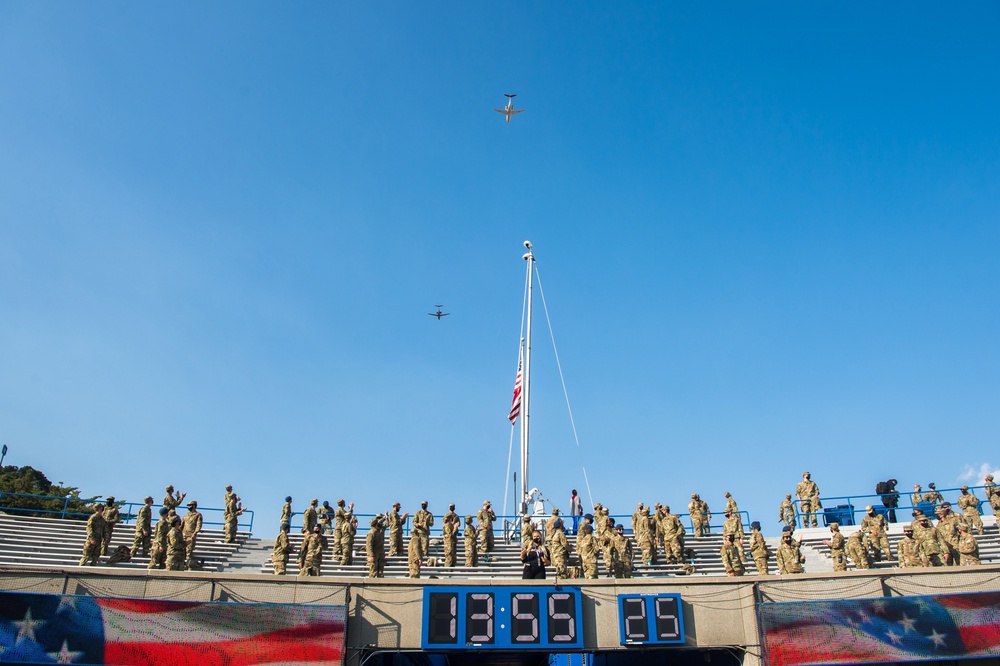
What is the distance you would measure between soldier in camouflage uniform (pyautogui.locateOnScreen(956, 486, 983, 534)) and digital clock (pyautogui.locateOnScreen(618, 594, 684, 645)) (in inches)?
454

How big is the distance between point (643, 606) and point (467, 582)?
4168 millimetres

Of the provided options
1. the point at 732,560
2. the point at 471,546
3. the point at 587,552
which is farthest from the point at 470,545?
the point at 732,560

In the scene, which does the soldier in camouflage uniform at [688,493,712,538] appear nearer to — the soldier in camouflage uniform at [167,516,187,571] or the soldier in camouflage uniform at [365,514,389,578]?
the soldier in camouflage uniform at [365,514,389,578]

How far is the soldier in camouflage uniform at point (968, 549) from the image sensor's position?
19.5 metres

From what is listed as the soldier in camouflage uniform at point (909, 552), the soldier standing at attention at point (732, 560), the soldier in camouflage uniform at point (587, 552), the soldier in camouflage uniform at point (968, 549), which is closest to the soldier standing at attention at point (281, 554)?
the soldier in camouflage uniform at point (587, 552)

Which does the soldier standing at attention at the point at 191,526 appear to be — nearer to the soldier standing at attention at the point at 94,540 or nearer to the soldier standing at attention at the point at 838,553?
the soldier standing at attention at the point at 94,540

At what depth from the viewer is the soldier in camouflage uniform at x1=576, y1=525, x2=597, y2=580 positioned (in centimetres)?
1959

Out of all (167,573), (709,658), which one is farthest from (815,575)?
→ (167,573)

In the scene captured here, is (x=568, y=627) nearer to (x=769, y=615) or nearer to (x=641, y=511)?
(x=769, y=615)

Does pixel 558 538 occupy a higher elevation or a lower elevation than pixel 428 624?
higher

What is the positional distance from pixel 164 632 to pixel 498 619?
7487 millimetres

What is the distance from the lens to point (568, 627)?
17.9m

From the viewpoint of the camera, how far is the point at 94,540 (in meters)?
20.5

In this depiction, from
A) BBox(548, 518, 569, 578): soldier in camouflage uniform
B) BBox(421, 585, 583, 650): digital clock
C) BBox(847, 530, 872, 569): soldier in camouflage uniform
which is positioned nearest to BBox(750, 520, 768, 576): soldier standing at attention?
BBox(847, 530, 872, 569): soldier in camouflage uniform
